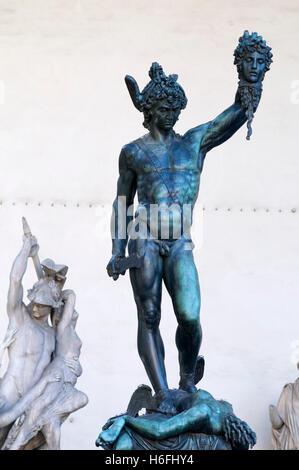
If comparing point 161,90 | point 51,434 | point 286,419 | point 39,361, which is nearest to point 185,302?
point 161,90

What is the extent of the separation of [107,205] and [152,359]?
7.02 metres

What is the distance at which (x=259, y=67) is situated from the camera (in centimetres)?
683

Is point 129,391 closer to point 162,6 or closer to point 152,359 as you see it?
point 162,6

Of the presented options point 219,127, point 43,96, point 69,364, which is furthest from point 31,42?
point 219,127

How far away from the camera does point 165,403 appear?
649 centimetres

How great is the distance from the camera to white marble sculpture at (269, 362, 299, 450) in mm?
12094

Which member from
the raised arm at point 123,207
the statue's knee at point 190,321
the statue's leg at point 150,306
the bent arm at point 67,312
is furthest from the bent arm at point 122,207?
the bent arm at point 67,312

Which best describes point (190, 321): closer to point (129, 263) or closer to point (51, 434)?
point (129, 263)

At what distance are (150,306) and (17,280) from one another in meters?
3.02

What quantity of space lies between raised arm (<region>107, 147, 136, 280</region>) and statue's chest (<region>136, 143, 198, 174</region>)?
0.11 meters

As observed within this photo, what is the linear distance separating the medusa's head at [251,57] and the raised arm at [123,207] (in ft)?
2.50

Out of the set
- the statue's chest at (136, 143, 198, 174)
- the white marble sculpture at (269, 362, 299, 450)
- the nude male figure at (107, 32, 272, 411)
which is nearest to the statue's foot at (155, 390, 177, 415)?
the nude male figure at (107, 32, 272, 411)

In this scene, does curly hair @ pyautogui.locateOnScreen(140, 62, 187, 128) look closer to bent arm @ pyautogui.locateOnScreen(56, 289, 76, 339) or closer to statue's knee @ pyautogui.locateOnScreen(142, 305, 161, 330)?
statue's knee @ pyautogui.locateOnScreen(142, 305, 161, 330)
